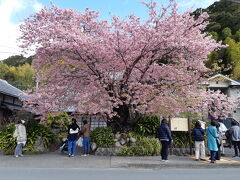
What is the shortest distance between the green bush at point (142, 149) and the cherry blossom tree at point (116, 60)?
1471 mm

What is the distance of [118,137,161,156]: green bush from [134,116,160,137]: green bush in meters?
0.71

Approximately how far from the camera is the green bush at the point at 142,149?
30.7 ft

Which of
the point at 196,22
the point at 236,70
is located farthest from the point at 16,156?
the point at 236,70

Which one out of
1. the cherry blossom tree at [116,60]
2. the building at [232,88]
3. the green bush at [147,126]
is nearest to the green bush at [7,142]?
the cherry blossom tree at [116,60]

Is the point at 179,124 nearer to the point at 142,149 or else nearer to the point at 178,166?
the point at 142,149

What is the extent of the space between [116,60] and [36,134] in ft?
17.7


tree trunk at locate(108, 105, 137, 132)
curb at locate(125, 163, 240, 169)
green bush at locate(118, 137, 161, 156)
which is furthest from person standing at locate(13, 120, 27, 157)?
curb at locate(125, 163, 240, 169)

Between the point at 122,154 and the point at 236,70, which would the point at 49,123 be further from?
the point at 236,70

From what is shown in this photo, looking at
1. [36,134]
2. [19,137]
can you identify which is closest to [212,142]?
[36,134]

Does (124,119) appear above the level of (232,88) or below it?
below

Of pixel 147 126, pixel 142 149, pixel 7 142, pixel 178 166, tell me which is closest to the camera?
pixel 178 166

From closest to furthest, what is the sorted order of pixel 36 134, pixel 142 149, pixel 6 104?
pixel 142 149, pixel 36 134, pixel 6 104

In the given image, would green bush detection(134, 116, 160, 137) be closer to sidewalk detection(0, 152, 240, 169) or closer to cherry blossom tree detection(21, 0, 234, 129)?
cherry blossom tree detection(21, 0, 234, 129)

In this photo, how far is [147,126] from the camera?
10625mm
